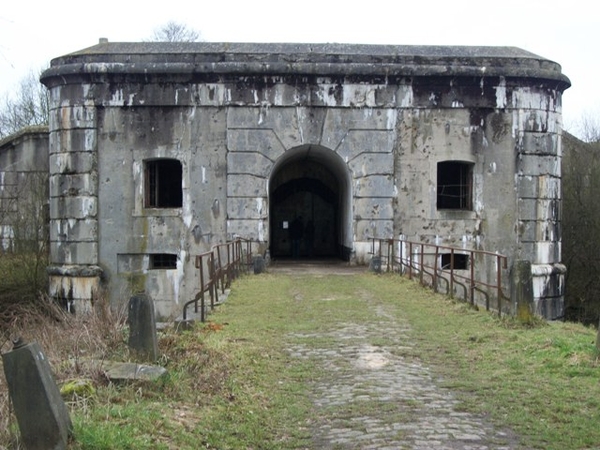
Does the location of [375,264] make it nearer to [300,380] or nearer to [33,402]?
[300,380]

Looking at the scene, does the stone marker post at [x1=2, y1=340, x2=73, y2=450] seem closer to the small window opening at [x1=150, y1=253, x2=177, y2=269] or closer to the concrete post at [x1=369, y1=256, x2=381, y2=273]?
the concrete post at [x1=369, y1=256, x2=381, y2=273]

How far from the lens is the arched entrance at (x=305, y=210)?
2244 centimetres

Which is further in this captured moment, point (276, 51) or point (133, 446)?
point (276, 51)

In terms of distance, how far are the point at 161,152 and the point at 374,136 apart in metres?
5.12

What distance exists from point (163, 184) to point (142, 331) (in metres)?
→ 12.5

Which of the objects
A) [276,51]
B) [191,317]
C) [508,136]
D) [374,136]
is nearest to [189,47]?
[276,51]

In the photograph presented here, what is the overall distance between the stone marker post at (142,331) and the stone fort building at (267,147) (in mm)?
10802

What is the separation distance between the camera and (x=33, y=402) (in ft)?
15.9

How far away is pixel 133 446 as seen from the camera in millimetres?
5102

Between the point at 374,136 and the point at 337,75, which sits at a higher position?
the point at 337,75

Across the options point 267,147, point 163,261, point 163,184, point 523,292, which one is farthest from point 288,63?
point 523,292

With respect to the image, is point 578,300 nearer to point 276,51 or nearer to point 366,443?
point 276,51

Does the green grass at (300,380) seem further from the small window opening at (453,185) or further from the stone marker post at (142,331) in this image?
the small window opening at (453,185)

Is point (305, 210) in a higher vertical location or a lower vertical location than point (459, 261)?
higher
